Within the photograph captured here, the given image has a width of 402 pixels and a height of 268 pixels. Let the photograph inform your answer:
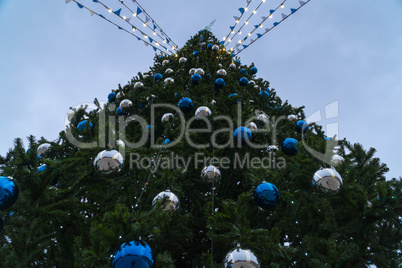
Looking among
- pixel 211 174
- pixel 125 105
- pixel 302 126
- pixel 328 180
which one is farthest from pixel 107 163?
pixel 302 126

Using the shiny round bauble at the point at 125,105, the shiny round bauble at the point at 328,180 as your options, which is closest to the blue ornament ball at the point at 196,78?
the shiny round bauble at the point at 125,105

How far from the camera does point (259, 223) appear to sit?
269cm

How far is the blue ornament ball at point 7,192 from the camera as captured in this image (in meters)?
1.57

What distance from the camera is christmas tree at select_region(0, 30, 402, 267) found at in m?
1.56

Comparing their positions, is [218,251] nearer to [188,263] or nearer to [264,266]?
[188,263]

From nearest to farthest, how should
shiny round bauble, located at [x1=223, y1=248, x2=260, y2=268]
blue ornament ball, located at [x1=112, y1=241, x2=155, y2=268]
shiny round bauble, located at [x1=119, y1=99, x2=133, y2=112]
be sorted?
blue ornament ball, located at [x1=112, y1=241, x2=155, y2=268] < shiny round bauble, located at [x1=223, y1=248, x2=260, y2=268] < shiny round bauble, located at [x1=119, y1=99, x2=133, y2=112]

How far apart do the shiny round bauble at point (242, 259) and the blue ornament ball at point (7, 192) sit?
155 cm

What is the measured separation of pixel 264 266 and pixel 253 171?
90cm

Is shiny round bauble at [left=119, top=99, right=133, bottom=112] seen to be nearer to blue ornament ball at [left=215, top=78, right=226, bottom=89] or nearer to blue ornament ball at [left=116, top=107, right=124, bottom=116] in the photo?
blue ornament ball at [left=116, top=107, right=124, bottom=116]

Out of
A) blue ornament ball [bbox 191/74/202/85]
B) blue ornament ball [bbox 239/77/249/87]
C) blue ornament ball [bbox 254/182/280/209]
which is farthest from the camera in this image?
blue ornament ball [bbox 239/77/249/87]

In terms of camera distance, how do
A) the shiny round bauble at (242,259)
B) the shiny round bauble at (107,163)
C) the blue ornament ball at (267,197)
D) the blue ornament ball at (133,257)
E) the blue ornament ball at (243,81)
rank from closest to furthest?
the blue ornament ball at (133,257) < the shiny round bauble at (242,259) < the shiny round bauble at (107,163) < the blue ornament ball at (267,197) < the blue ornament ball at (243,81)

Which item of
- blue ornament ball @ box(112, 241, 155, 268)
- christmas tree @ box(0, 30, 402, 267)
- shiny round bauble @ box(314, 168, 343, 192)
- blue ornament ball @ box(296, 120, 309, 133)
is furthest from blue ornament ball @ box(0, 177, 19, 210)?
blue ornament ball @ box(296, 120, 309, 133)

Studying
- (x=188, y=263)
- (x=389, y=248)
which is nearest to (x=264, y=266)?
(x=188, y=263)

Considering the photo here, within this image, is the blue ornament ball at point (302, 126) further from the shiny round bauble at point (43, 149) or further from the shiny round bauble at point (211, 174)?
the shiny round bauble at point (43, 149)
